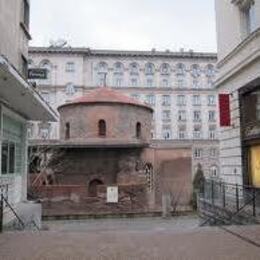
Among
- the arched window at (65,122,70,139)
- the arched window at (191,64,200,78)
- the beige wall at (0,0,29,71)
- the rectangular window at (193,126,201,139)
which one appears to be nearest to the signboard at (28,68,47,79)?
the beige wall at (0,0,29,71)

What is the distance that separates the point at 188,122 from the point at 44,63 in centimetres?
2586

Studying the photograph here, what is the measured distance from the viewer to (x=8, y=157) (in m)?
18.1

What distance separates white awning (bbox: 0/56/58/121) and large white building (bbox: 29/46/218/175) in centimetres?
5765

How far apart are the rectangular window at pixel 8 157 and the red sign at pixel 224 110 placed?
861 cm

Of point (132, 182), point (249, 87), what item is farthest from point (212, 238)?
point (132, 182)

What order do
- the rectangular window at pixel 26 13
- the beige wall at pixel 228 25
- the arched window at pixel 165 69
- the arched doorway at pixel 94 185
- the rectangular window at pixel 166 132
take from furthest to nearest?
1. the arched window at pixel 165 69
2. the rectangular window at pixel 166 132
3. the arched doorway at pixel 94 185
4. the rectangular window at pixel 26 13
5. the beige wall at pixel 228 25

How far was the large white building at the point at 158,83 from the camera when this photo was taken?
78688mm

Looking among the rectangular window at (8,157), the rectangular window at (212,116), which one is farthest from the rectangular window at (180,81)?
the rectangular window at (8,157)

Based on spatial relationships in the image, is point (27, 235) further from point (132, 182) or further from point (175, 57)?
point (175, 57)

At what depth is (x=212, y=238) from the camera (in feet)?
37.2

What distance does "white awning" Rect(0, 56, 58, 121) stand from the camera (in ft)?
39.6

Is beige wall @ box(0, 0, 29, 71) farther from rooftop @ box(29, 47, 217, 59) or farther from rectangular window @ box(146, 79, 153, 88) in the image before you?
rectangular window @ box(146, 79, 153, 88)

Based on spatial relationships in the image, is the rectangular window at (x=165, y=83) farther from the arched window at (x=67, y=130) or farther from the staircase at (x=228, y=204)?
the staircase at (x=228, y=204)

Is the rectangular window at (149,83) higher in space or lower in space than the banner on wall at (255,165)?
higher
